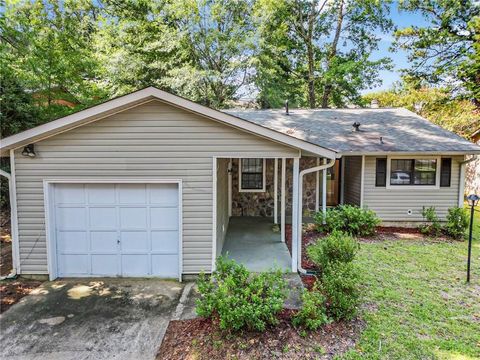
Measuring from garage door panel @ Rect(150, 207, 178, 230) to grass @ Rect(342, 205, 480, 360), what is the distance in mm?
3860

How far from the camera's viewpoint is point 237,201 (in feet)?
36.8

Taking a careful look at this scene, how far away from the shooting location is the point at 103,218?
600 cm

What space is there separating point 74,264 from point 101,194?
162 cm

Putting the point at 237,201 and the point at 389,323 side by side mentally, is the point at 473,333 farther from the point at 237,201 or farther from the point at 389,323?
the point at 237,201

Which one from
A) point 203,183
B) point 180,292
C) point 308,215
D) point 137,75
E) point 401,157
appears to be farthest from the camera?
point 137,75

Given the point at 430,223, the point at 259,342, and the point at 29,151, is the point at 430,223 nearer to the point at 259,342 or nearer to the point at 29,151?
the point at 259,342

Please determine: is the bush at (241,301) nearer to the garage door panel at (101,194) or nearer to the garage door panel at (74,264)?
the garage door panel at (101,194)

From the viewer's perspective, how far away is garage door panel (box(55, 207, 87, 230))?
595cm

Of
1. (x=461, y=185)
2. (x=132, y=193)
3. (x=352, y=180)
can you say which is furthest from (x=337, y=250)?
(x=461, y=185)

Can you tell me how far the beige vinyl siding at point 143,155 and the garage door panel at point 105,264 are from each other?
3.21 ft

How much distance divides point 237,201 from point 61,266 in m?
6.39

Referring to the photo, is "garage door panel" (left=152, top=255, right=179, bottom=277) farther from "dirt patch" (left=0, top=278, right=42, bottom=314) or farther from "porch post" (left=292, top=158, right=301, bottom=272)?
"porch post" (left=292, top=158, right=301, bottom=272)

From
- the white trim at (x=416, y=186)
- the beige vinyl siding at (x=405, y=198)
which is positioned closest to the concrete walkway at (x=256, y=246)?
the beige vinyl siding at (x=405, y=198)

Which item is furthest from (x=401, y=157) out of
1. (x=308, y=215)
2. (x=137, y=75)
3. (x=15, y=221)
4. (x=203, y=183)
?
(x=137, y=75)
